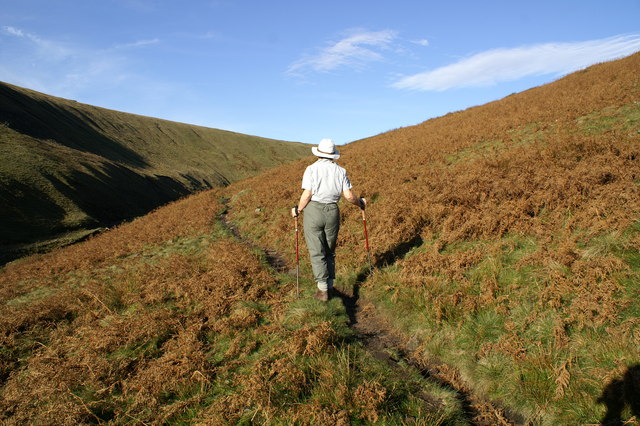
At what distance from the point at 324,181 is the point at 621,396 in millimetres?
5528

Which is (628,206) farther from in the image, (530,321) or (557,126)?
(557,126)

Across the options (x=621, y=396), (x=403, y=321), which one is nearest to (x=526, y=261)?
(x=403, y=321)

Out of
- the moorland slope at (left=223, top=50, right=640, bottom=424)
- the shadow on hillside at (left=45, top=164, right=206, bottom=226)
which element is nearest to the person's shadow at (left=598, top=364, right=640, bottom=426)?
the moorland slope at (left=223, top=50, right=640, bottom=424)

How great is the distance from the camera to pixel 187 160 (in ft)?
284

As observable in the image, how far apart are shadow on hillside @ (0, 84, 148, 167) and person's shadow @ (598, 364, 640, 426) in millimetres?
61540

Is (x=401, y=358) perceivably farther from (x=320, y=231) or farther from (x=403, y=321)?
(x=320, y=231)

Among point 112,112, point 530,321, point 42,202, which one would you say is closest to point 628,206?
point 530,321

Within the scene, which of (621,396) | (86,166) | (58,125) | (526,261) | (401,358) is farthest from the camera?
(58,125)

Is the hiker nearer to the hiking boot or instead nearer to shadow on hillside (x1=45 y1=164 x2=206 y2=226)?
the hiking boot

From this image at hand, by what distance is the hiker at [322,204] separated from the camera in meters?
7.26

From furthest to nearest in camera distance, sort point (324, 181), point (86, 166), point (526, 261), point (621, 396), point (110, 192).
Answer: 1. point (86, 166)
2. point (110, 192)
3. point (324, 181)
4. point (526, 261)
5. point (621, 396)

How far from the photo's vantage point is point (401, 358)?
527cm

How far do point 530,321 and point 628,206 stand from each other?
367 centimetres

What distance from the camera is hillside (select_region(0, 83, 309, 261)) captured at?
90.6 ft
